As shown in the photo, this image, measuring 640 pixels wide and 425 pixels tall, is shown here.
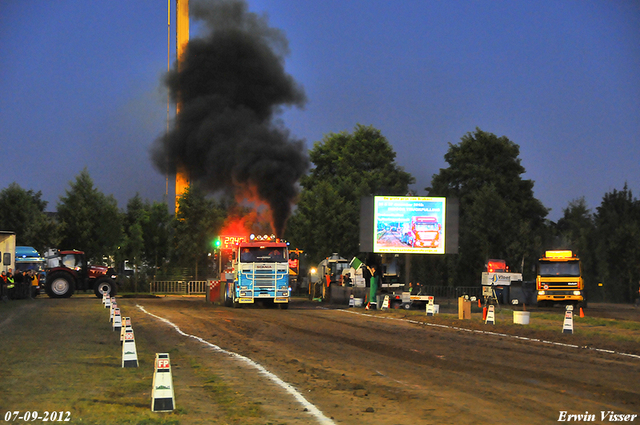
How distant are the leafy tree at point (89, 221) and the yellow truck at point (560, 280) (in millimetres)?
39435

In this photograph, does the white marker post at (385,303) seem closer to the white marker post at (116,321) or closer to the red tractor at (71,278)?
the white marker post at (116,321)

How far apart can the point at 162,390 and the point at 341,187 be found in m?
61.1

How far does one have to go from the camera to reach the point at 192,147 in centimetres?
5644

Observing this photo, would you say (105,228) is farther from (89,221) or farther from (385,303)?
(385,303)

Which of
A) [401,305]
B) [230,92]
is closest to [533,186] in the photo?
[230,92]

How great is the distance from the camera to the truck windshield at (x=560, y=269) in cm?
4038

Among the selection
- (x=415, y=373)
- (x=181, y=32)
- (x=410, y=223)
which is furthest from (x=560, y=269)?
(x=181, y=32)

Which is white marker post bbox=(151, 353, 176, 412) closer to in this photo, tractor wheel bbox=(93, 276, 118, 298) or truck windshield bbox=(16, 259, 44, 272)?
tractor wheel bbox=(93, 276, 118, 298)

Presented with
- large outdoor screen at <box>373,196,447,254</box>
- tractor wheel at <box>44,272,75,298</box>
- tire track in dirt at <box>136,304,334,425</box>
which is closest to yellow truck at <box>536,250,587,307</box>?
large outdoor screen at <box>373,196,447,254</box>

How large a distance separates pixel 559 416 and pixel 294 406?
10.7ft

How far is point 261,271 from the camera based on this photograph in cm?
3275

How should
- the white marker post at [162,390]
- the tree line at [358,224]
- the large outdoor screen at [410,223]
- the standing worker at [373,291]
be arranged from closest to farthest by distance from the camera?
the white marker post at [162,390] → the standing worker at [373,291] → the large outdoor screen at [410,223] → the tree line at [358,224]

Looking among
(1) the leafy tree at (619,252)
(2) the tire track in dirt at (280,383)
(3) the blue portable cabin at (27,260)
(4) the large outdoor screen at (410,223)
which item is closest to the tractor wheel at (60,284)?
(3) the blue portable cabin at (27,260)

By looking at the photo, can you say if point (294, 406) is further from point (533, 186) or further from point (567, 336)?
point (533, 186)
